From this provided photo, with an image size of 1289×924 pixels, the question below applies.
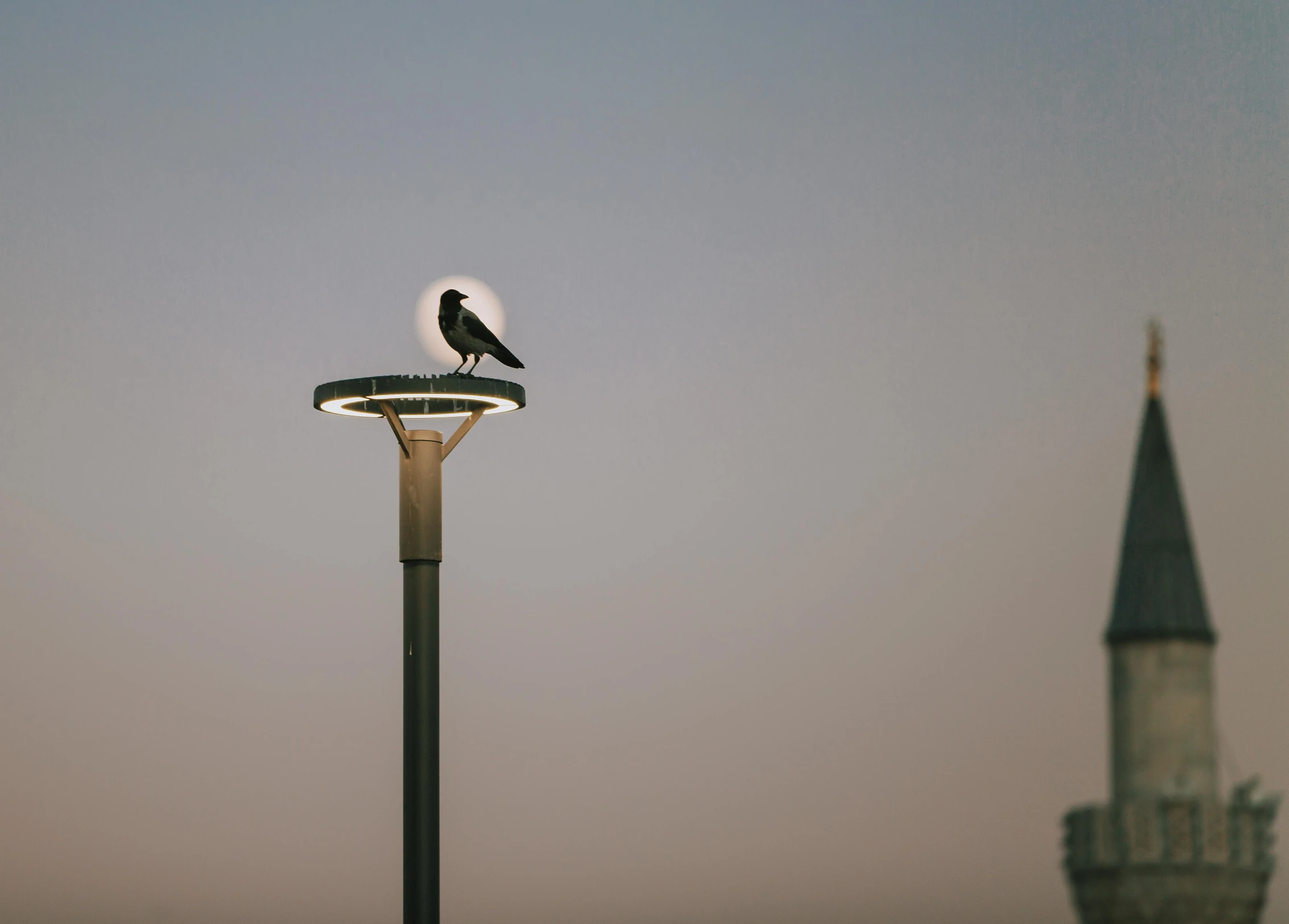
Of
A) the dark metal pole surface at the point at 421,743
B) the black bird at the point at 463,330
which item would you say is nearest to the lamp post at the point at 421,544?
the dark metal pole surface at the point at 421,743

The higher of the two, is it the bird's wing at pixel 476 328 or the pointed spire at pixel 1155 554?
the bird's wing at pixel 476 328

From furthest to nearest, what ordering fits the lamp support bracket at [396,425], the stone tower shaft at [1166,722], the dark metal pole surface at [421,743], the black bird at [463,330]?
1. the stone tower shaft at [1166,722]
2. the black bird at [463,330]
3. the lamp support bracket at [396,425]
4. the dark metal pole surface at [421,743]

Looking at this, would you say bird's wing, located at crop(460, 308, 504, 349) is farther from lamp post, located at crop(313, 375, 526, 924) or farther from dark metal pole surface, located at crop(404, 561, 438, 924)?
dark metal pole surface, located at crop(404, 561, 438, 924)

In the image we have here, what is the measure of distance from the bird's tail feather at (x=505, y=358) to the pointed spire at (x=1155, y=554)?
8986 mm

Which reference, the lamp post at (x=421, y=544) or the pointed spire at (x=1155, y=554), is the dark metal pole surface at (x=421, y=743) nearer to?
the lamp post at (x=421, y=544)

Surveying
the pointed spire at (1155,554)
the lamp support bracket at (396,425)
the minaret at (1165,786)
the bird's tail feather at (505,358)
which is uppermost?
the bird's tail feather at (505,358)

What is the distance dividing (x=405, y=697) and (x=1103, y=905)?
10276mm

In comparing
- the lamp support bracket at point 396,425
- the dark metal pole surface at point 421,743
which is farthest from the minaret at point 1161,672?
the lamp support bracket at point 396,425

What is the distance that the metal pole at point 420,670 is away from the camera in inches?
645

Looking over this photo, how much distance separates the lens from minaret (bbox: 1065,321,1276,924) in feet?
58.7

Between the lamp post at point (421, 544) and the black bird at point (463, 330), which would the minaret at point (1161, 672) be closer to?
the lamp post at point (421, 544)

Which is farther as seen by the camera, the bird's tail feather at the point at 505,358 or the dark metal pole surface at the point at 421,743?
the bird's tail feather at the point at 505,358

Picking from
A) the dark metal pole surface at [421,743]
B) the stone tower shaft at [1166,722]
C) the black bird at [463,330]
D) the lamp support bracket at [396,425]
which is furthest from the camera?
the stone tower shaft at [1166,722]

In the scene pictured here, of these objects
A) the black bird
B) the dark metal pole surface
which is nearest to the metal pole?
the dark metal pole surface
